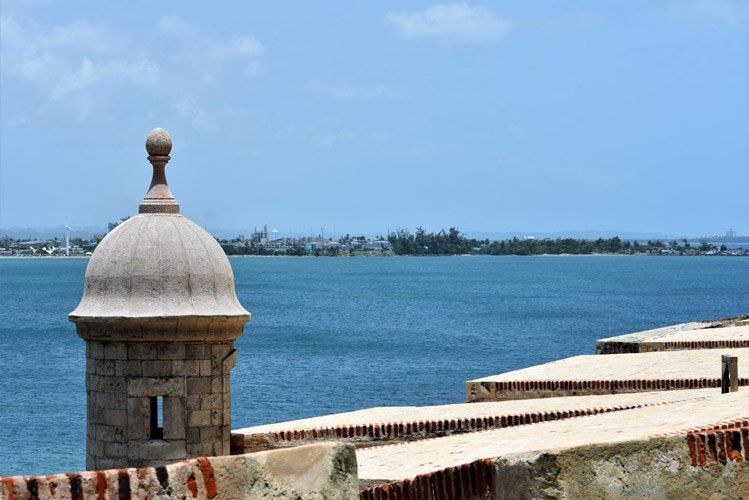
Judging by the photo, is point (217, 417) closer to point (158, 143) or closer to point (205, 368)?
point (205, 368)

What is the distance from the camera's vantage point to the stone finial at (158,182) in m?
11.9

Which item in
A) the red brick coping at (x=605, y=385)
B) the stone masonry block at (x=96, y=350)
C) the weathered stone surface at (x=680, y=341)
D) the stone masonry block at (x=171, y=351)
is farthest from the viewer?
the weathered stone surface at (x=680, y=341)

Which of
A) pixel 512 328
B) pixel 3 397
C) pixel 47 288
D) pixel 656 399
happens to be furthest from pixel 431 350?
pixel 47 288

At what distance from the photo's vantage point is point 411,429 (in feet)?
41.6

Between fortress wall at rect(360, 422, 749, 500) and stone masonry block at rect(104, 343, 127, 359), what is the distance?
4817mm

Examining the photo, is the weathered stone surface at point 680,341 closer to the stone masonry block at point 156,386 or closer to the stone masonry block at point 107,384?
the stone masonry block at point 156,386

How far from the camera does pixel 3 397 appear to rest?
4619 cm

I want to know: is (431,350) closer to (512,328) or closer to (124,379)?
(512,328)

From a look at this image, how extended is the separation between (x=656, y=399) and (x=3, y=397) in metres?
36.3

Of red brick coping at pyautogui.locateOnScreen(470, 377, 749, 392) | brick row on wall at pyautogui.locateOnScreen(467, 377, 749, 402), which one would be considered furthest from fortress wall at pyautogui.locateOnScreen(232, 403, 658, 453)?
brick row on wall at pyautogui.locateOnScreen(467, 377, 749, 402)

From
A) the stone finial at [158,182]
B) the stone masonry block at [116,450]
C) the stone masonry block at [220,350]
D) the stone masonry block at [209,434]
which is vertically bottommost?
the stone masonry block at [116,450]

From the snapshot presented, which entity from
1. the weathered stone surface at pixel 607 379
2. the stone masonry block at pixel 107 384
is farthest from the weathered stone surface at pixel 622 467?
the weathered stone surface at pixel 607 379

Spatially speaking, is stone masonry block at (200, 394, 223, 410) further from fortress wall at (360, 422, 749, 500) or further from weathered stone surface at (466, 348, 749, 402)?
weathered stone surface at (466, 348, 749, 402)

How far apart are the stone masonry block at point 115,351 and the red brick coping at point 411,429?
78.7 inches
